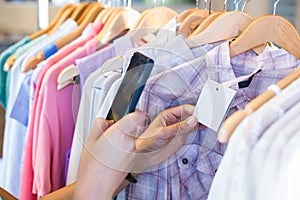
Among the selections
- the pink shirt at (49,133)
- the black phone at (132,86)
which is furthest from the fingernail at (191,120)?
the pink shirt at (49,133)

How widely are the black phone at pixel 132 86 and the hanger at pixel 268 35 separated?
6.7 inches

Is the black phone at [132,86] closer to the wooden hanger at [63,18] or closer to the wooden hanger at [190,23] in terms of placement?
the wooden hanger at [190,23]

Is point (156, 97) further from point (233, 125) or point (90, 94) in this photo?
point (233, 125)

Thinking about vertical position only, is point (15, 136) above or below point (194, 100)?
below

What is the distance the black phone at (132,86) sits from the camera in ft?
3.13

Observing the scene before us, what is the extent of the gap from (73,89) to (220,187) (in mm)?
645

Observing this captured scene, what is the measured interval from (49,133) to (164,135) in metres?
0.39

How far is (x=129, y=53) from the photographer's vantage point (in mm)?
1014

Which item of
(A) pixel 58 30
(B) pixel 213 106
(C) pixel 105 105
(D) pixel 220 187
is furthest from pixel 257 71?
(A) pixel 58 30

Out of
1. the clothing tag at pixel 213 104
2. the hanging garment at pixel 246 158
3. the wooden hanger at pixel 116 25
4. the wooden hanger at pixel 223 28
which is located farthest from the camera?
the wooden hanger at pixel 116 25

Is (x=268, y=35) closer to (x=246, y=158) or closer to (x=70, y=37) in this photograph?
(x=246, y=158)

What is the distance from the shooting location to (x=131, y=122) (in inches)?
37.1

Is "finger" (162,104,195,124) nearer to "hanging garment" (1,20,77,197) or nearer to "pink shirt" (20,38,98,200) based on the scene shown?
"pink shirt" (20,38,98,200)

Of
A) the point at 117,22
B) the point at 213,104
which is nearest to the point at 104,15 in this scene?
the point at 117,22
